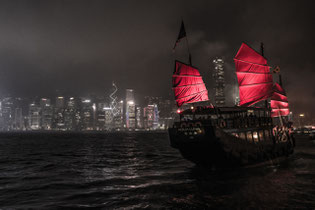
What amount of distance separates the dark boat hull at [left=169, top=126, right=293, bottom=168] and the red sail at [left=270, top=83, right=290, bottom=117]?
2183 centimetres

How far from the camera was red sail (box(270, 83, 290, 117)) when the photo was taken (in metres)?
39.4

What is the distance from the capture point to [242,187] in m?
14.1

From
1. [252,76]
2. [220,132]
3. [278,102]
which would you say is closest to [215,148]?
[220,132]

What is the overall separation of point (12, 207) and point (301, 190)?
15.9 m

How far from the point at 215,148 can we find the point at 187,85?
14.2 metres

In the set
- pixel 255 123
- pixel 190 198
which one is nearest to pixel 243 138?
pixel 255 123

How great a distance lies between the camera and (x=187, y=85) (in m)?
30.4

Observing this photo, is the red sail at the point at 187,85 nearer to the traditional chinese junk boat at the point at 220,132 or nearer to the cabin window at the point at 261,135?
the traditional chinese junk boat at the point at 220,132

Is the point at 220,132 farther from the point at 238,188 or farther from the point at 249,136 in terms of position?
the point at 238,188

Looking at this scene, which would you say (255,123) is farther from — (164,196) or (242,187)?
(164,196)

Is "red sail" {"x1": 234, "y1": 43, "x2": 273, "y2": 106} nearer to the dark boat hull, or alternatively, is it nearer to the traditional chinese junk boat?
the traditional chinese junk boat

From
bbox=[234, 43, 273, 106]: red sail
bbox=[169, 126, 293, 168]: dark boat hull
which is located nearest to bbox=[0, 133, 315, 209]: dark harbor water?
bbox=[169, 126, 293, 168]: dark boat hull

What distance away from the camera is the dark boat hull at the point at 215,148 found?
1750cm

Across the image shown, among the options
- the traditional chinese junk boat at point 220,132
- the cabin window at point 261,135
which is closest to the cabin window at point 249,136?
the traditional chinese junk boat at point 220,132
